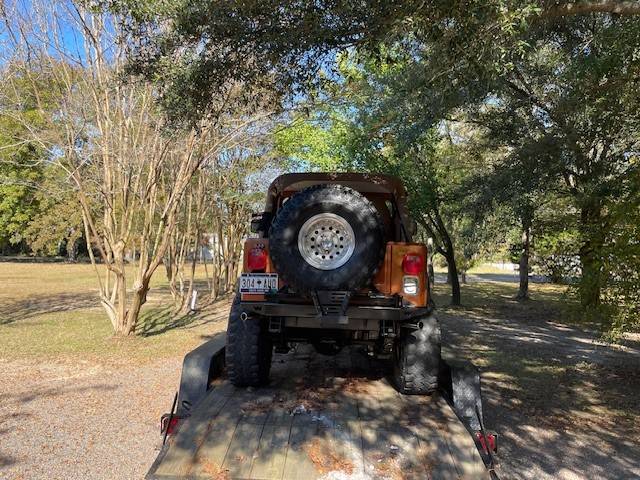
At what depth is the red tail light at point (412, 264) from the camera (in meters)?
4.18

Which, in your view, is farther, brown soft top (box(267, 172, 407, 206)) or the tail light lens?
brown soft top (box(267, 172, 407, 206))

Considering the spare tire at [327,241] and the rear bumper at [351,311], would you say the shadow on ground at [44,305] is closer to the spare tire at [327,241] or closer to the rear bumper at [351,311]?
the rear bumper at [351,311]

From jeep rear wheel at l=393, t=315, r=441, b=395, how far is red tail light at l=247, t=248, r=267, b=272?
1187 mm

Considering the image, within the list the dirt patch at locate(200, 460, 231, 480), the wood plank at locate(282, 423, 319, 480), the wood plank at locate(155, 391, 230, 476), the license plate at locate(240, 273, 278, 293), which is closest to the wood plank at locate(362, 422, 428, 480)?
the wood plank at locate(282, 423, 319, 480)

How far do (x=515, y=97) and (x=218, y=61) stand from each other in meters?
8.54

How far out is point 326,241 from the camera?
4.13 meters

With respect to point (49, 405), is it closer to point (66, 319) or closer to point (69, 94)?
point (69, 94)

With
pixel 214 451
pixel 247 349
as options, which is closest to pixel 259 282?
pixel 247 349

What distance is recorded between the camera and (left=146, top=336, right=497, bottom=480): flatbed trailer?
109 inches

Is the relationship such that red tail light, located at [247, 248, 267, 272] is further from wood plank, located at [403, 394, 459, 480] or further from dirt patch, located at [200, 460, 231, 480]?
dirt patch, located at [200, 460, 231, 480]

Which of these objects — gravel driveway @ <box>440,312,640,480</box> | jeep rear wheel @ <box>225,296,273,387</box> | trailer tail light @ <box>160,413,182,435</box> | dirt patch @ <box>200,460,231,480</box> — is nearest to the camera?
dirt patch @ <box>200,460,231,480</box>

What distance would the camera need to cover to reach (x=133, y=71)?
6789 mm


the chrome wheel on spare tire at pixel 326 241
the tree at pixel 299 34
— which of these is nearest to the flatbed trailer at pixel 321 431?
the chrome wheel on spare tire at pixel 326 241

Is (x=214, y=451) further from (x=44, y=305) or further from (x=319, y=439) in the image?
(x=44, y=305)
